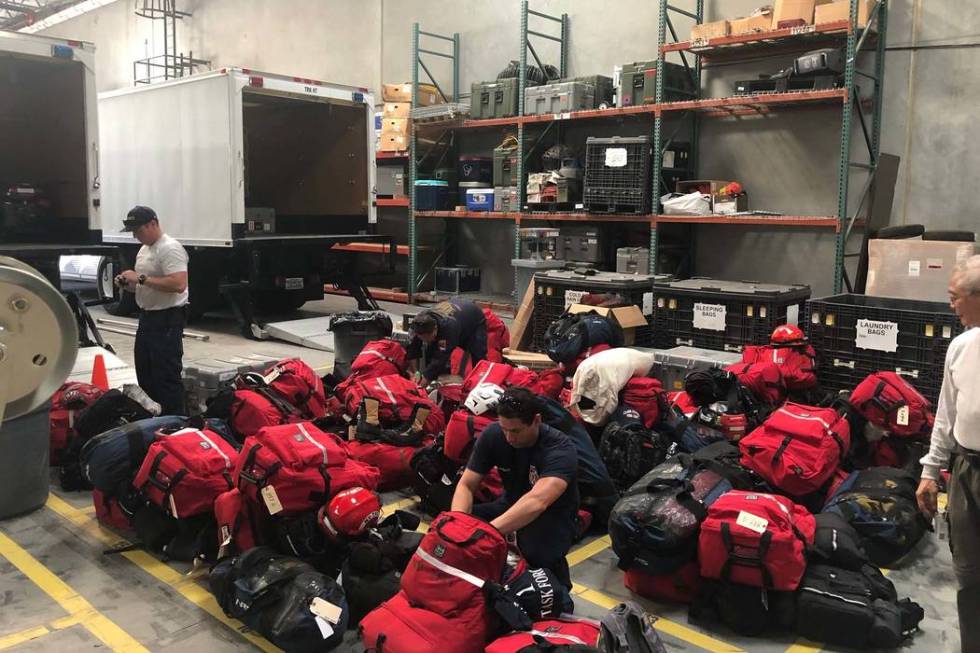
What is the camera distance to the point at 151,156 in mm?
10867

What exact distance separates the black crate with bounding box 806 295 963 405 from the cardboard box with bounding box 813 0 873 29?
324 cm

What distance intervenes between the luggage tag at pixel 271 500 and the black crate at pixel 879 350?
450cm

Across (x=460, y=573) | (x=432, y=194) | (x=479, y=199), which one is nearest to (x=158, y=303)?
(x=460, y=573)

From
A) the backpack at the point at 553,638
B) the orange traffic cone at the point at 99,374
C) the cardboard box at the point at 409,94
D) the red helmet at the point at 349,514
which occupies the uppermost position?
the cardboard box at the point at 409,94

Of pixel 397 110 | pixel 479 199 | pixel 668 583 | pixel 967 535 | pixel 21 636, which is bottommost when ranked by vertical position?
pixel 21 636

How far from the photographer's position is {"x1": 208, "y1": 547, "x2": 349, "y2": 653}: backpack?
11.3ft

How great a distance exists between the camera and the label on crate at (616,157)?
993 centimetres

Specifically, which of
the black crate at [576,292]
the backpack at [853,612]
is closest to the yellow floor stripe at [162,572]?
the backpack at [853,612]

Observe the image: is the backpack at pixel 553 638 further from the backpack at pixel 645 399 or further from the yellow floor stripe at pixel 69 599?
the backpack at pixel 645 399

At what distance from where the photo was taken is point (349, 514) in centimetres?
390

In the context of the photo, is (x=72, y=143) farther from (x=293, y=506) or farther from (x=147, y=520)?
(x=293, y=506)

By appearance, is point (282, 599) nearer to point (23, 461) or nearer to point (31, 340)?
point (31, 340)

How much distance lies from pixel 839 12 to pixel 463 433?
6.30 meters

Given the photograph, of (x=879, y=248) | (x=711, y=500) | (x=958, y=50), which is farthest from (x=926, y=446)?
(x=958, y=50)
